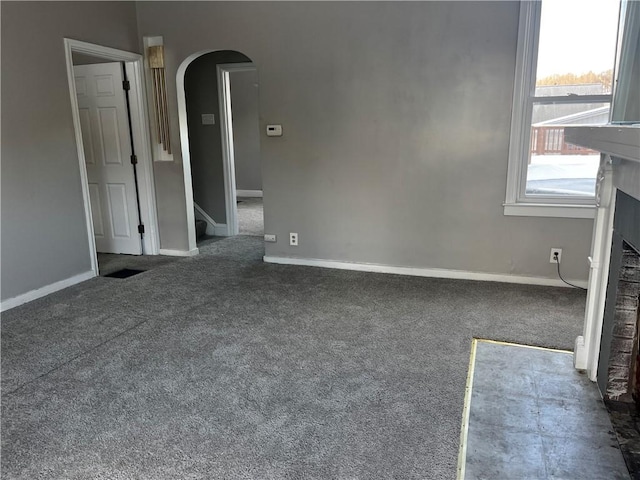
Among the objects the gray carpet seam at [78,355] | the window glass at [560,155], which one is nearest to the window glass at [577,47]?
the window glass at [560,155]

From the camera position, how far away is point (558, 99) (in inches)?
137

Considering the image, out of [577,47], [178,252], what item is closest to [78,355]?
[178,252]

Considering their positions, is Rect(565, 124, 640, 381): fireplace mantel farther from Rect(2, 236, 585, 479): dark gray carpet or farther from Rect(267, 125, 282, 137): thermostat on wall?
Rect(267, 125, 282, 137): thermostat on wall

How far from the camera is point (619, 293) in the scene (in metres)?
2.05

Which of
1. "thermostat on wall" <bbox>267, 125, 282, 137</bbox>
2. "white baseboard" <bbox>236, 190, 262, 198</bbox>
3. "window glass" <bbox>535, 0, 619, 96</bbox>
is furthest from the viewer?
"white baseboard" <bbox>236, 190, 262, 198</bbox>

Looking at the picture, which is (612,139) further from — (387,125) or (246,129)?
(246,129)

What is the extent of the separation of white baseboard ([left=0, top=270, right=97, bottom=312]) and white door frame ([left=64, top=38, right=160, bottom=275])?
12cm

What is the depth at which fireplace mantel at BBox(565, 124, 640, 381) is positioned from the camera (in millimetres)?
1753

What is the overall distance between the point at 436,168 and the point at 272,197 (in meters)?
1.53

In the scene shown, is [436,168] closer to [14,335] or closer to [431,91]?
[431,91]

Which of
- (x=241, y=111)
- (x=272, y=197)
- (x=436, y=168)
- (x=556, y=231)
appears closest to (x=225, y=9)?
(x=272, y=197)

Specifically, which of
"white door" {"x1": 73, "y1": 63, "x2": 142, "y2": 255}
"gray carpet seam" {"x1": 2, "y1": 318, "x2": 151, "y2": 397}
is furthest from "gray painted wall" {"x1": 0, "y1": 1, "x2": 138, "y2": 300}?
"gray carpet seam" {"x1": 2, "y1": 318, "x2": 151, "y2": 397}

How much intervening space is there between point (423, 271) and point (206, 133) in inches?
123

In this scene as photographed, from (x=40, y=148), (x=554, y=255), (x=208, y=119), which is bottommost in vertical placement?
(x=554, y=255)
